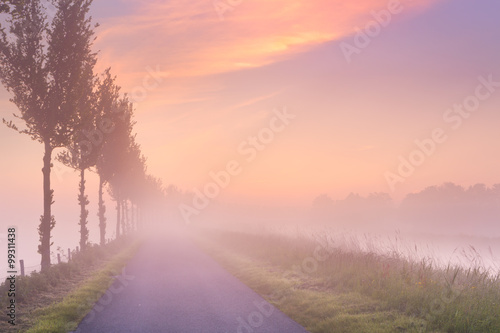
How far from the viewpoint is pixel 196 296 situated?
12.0 meters

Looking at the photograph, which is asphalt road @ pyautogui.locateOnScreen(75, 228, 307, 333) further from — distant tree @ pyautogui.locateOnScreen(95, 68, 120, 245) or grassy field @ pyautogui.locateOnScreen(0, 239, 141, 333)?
distant tree @ pyautogui.locateOnScreen(95, 68, 120, 245)

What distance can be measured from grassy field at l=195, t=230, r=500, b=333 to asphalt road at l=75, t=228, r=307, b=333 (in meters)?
0.82

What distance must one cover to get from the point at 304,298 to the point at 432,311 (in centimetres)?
371

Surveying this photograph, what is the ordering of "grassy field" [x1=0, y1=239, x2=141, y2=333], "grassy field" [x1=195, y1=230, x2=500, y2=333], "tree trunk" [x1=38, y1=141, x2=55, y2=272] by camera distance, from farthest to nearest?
"tree trunk" [x1=38, y1=141, x2=55, y2=272] → "grassy field" [x1=0, y1=239, x2=141, y2=333] → "grassy field" [x1=195, y1=230, x2=500, y2=333]

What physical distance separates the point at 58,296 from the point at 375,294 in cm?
1041

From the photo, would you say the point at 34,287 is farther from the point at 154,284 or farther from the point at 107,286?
the point at 154,284

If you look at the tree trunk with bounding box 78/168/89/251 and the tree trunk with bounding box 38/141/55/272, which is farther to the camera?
the tree trunk with bounding box 78/168/89/251

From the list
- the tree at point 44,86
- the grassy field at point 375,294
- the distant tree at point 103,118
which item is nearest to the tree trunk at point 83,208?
the distant tree at point 103,118

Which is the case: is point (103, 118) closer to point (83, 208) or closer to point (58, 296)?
point (83, 208)

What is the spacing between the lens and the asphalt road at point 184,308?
8656mm

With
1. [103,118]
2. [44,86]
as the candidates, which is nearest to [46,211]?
[44,86]

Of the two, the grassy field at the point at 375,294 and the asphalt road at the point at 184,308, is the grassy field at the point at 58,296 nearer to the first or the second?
the asphalt road at the point at 184,308

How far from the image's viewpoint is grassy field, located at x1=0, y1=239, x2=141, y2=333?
9.16 metres

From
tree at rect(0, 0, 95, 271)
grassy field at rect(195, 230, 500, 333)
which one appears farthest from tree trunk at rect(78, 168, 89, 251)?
grassy field at rect(195, 230, 500, 333)
